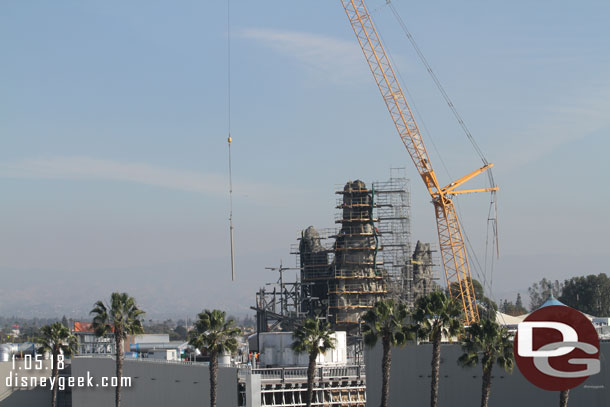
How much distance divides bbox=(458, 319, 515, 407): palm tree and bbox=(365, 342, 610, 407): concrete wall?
7.16 m

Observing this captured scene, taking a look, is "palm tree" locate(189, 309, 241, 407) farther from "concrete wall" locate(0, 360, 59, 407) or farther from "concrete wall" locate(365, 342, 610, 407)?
"concrete wall" locate(0, 360, 59, 407)

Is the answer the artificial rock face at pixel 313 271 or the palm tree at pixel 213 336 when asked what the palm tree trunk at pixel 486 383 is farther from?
the artificial rock face at pixel 313 271

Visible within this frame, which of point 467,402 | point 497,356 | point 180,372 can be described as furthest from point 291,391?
point 497,356

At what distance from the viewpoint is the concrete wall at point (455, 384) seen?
76938mm

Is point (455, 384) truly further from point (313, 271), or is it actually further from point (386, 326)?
point (313, 271)

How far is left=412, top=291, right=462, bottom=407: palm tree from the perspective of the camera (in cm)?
7538

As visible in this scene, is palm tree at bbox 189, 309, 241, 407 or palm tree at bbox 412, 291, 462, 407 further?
palm tree at bbox 189, 309, 241, 407

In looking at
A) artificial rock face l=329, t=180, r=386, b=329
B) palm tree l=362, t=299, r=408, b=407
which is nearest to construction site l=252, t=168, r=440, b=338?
artificial rock face l=329, t=180, r=386, b=329

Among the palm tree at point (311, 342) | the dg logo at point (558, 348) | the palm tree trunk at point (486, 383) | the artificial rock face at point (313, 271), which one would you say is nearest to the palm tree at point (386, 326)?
the palm tree trunk at point (486, 383)

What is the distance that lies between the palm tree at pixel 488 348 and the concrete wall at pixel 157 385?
33.5m

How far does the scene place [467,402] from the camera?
278ft

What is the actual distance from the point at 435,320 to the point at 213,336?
22.6 meters

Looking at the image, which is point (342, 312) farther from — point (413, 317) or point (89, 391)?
point (413, 317)

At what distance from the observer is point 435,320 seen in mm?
A: 75750
